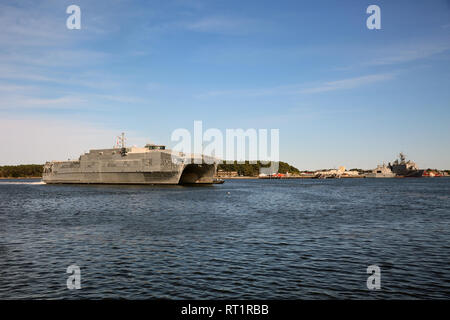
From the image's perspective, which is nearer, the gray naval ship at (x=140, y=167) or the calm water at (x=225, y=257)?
the calm water at (x=225, y=257)

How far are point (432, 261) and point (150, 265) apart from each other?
1386 centimetres

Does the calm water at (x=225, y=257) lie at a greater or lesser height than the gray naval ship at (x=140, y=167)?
lesser

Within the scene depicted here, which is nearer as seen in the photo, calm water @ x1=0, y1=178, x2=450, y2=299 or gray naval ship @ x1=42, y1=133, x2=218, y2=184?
calm water @ x1=0, y1=178, x2=450, y2=299

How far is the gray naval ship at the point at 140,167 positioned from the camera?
86812 millimetres

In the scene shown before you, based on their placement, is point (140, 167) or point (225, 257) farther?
point (140, 167)

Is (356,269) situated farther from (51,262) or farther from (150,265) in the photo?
(51,262)

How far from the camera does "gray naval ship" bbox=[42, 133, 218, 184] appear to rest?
86812 mm

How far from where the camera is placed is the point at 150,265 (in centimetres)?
1598

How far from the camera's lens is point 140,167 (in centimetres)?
8988

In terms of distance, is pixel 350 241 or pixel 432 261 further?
pixel 350 241

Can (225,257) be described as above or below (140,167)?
below
